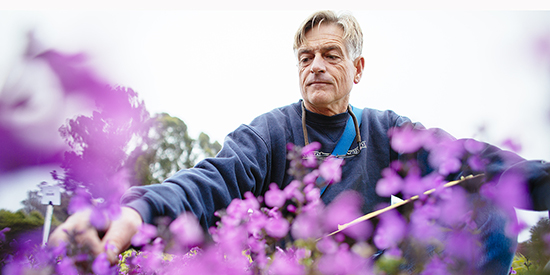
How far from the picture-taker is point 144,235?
913mm

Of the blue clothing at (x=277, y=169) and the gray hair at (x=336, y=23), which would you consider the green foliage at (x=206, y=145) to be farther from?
the gray hair at (x=336, y=23)

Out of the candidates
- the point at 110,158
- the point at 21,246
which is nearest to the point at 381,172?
the point at 110,158

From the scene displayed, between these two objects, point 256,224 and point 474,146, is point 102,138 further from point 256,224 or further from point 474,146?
point 474,146

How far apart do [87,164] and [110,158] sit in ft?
0.38

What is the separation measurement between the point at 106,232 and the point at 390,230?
2.80ft

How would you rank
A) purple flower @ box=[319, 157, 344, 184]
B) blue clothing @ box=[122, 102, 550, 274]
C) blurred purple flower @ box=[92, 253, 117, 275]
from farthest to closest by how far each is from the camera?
purple flower @ box=[319, 157, 344, 184] → blue clothing @ box=[122, 102, 550, 274] → blurred purple flower @ box=[92, 253, 117, 275]

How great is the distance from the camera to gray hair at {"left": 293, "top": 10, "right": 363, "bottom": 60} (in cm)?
212

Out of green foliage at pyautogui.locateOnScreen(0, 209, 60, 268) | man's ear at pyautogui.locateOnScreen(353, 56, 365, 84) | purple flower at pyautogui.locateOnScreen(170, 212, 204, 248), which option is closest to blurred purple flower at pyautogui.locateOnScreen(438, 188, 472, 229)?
purple flower at pyautogui.locateOnScreen(170, 212, 204, 248)

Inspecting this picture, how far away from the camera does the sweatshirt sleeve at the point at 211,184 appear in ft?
3.42

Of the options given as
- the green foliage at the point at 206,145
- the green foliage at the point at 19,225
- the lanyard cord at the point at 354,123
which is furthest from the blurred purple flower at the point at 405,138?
the green foliage at the point at 206,145

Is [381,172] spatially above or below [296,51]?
below

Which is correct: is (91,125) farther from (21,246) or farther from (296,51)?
(296,51)

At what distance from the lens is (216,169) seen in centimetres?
146

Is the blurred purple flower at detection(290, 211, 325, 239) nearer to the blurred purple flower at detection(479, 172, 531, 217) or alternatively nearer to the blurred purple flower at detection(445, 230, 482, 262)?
the blurred purple flower at detection(445, 230, 482, 262)
